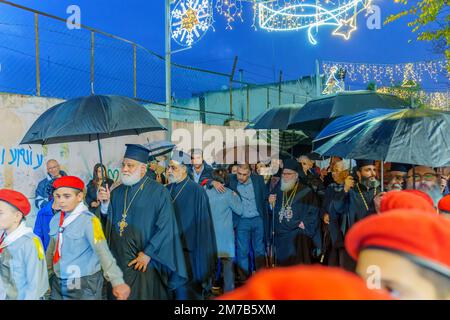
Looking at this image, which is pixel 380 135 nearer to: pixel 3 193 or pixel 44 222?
pixel 3 193

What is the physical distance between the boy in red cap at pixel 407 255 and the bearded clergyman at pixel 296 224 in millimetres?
4941

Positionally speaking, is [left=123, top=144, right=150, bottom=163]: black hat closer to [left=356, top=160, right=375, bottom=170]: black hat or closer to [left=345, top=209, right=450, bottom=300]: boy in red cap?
[left=356, top=160, right=375, bottom=170]: black hat

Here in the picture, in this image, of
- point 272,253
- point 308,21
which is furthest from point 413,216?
point 308,21

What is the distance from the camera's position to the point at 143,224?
446cm

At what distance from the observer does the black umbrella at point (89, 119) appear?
→ 4.29m

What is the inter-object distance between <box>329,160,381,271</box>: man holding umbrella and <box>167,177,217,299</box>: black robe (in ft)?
5.85

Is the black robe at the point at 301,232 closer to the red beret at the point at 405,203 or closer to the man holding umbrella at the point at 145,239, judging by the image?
the man holding umbrella at the point at 145,239

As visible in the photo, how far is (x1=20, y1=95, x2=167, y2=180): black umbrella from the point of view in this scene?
4289 millimetres

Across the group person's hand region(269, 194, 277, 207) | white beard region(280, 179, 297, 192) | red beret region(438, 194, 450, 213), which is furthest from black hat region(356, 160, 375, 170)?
red beret region(438, 194, 450, 213)

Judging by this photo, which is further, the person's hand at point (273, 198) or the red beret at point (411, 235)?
the person's hand at point (273, 198)

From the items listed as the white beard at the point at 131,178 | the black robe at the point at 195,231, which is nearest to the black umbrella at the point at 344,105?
the black robe at the point at 195,231

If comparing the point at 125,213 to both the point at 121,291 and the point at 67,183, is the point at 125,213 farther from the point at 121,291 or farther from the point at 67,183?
the point at 121,291

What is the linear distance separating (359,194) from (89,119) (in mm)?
3353

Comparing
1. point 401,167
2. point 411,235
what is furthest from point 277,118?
point 411,235
